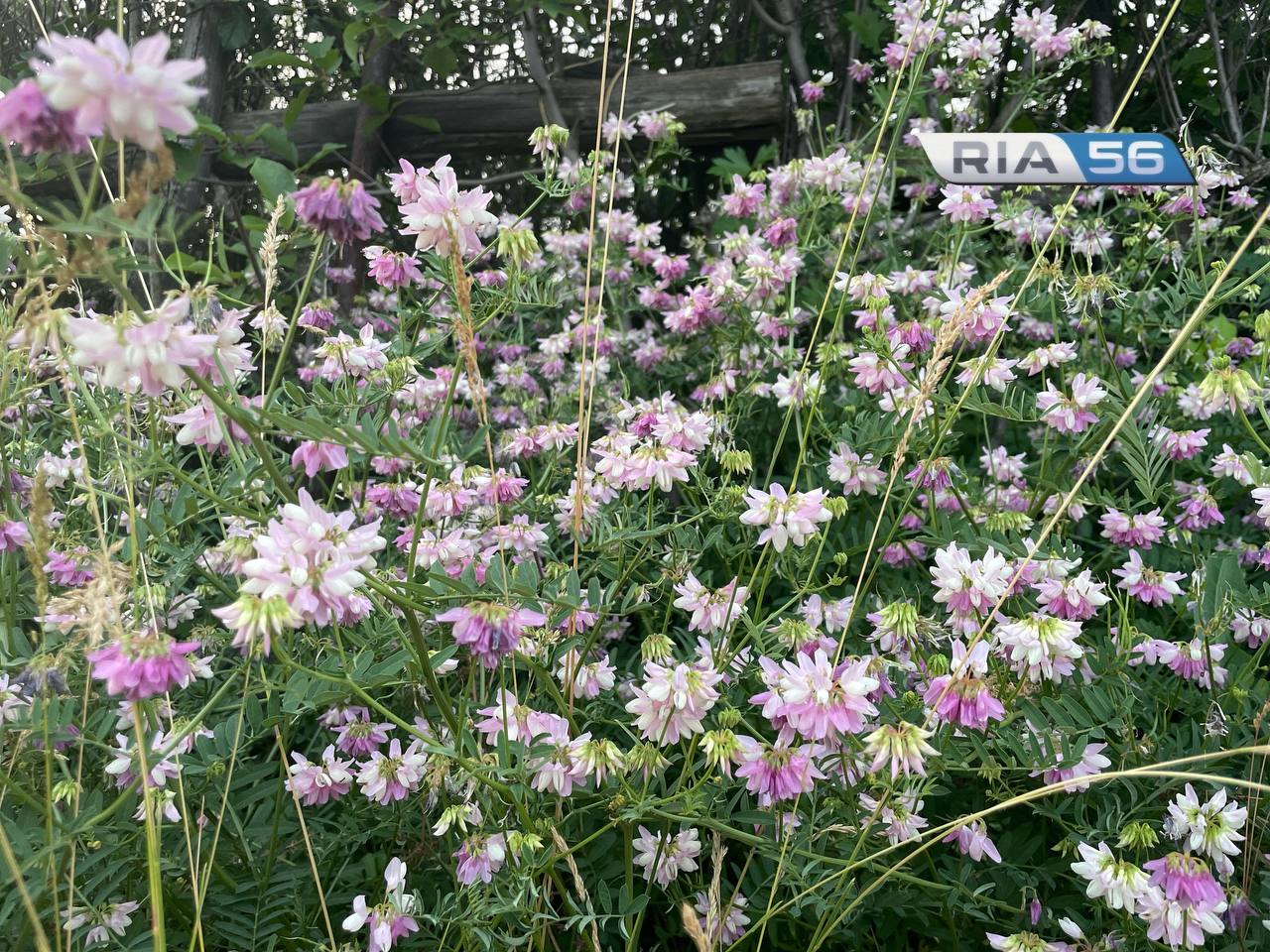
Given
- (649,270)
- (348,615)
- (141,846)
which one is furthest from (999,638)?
(649,270)

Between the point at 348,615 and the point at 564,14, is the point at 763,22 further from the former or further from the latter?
the point at 348,615

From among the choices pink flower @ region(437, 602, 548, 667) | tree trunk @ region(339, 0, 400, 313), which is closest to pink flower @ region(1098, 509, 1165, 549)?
pink flower @ region(437, 602, 548, 667)

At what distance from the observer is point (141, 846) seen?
55.5 inches

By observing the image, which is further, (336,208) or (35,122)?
(336,208)

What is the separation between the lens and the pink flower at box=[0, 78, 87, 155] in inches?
29.2

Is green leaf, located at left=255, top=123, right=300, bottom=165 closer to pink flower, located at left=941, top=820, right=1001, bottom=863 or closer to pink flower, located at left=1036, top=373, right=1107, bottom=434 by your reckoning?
pink flower, located at left=1036, top=373, right=1107, bottom=434

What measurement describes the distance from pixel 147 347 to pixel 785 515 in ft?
2.80

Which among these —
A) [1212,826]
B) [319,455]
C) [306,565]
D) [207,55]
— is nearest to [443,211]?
[319,455]

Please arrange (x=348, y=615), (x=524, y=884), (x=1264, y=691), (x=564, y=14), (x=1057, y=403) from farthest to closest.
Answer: (x=564, y=14)
(x=1057, y=403)
(x=1264, y=691)
(x=348, y=615)
(x=524, y=884)

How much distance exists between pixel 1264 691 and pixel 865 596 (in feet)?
2.07

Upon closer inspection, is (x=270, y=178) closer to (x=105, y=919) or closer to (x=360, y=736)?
(x=360, y=736)

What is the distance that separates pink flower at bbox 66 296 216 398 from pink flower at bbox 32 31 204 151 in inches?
7.1

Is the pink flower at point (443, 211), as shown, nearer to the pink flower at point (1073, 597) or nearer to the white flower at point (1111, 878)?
the pink flower at point (1073, 597)

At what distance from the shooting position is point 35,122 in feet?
2.47
